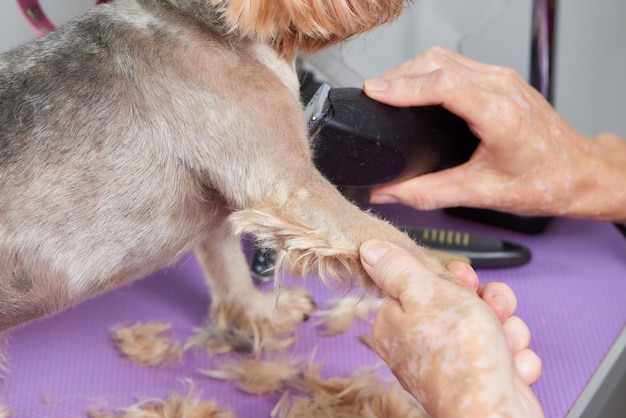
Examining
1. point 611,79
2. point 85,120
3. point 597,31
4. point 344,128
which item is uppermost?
point 85,120

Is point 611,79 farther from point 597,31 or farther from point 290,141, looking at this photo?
point 290,141

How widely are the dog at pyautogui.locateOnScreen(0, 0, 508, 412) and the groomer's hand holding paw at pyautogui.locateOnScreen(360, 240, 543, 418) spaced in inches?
2.7

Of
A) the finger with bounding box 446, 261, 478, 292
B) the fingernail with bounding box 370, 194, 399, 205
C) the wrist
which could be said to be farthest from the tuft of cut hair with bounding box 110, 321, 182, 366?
the wrist

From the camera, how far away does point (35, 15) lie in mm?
1312

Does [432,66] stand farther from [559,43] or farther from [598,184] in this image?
[559,43]

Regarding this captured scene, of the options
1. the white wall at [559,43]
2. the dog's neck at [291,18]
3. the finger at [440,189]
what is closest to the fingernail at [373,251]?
the dog's neck at [291,18]

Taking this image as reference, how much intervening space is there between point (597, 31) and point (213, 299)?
129 cm

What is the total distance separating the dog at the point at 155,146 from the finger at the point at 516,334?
12 cm

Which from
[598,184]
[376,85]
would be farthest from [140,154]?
[598,184]

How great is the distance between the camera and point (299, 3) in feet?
2.81

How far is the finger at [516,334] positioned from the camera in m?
0.89

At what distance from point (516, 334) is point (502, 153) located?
35cm

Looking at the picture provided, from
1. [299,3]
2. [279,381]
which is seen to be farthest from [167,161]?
[279,381]

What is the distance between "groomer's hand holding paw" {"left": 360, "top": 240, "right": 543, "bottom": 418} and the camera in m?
0.69
